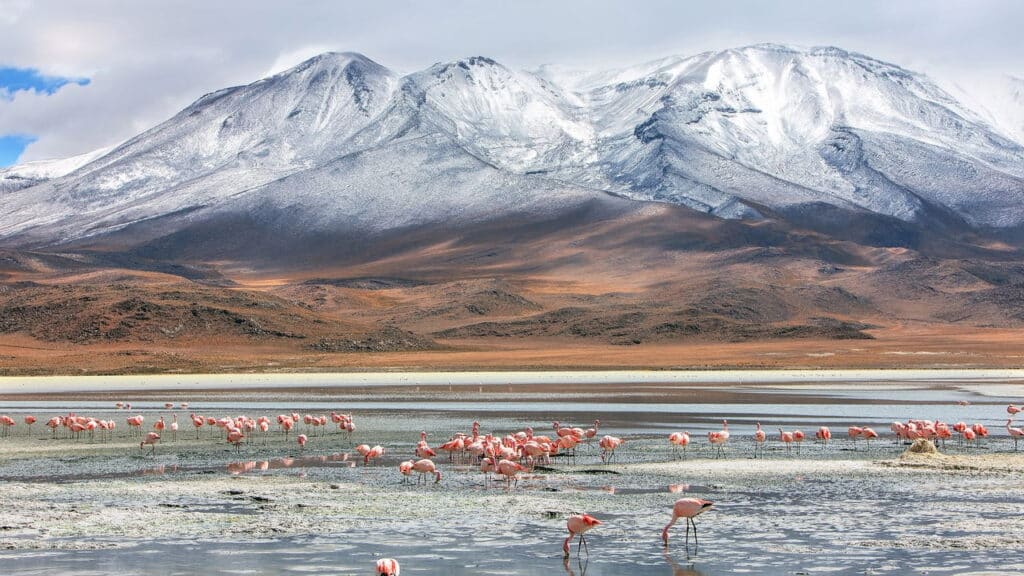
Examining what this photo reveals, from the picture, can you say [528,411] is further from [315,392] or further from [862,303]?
[862,303]

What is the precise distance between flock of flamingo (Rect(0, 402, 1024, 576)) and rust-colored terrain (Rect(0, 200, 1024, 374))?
39212 mm

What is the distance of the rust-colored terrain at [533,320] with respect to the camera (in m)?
79.6

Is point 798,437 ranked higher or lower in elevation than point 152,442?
lower

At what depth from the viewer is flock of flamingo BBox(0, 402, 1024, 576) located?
22.5 metres

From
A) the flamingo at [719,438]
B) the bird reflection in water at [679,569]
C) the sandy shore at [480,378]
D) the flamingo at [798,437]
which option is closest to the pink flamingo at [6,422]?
the flamingo at [719,438]

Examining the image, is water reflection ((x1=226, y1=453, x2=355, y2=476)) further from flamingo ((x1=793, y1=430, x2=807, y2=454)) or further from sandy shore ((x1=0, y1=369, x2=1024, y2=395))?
sandy shore ((x1=0, y1=369, x2=1024, y2=395))

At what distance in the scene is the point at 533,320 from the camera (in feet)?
410

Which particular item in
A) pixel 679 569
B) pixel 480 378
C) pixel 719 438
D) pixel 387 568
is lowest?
pixel 679 569

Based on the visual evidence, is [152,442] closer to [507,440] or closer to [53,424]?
[53,424]

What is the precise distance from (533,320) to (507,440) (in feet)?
328

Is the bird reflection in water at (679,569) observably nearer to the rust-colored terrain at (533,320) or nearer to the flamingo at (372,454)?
the flamingo at (372,454)

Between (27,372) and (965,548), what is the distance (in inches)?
2373

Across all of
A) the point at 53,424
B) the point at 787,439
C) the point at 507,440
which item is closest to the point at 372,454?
the point at 507,440

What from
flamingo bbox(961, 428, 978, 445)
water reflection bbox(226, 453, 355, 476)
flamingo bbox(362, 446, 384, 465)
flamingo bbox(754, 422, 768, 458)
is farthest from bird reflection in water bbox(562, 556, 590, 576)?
flamingo bbox(961, 428, 978, 445)
